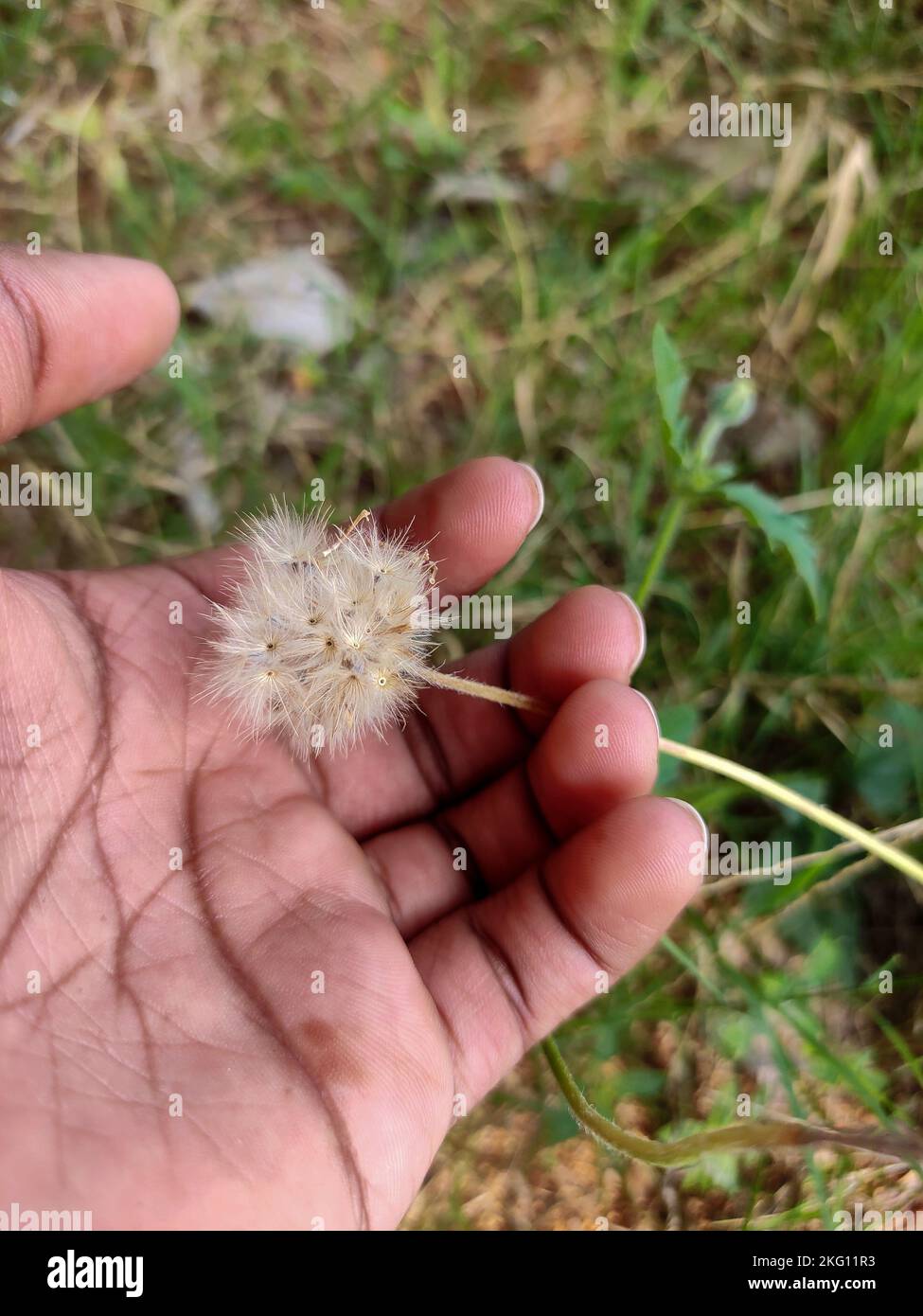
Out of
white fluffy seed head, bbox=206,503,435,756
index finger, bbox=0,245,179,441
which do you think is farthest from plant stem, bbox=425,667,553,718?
index finger, bbox=0,245,179,441

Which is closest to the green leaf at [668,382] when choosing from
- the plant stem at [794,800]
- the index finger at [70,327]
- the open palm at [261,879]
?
the open palm at [261,879]

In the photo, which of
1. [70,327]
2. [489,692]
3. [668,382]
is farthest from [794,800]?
[70,327]

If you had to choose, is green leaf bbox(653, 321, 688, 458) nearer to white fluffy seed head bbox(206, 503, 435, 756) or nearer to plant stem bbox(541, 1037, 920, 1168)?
white fluffy seed head bbox(206, 503, 435, 756)

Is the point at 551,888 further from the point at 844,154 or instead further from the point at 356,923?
the point at 844,154

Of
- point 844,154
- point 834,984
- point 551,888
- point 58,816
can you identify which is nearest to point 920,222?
point 844,154

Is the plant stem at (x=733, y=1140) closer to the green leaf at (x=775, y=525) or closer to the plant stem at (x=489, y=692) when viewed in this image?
the plant stem at (x=489, y=692)

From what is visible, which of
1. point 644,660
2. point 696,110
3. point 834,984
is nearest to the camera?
point 834,984
